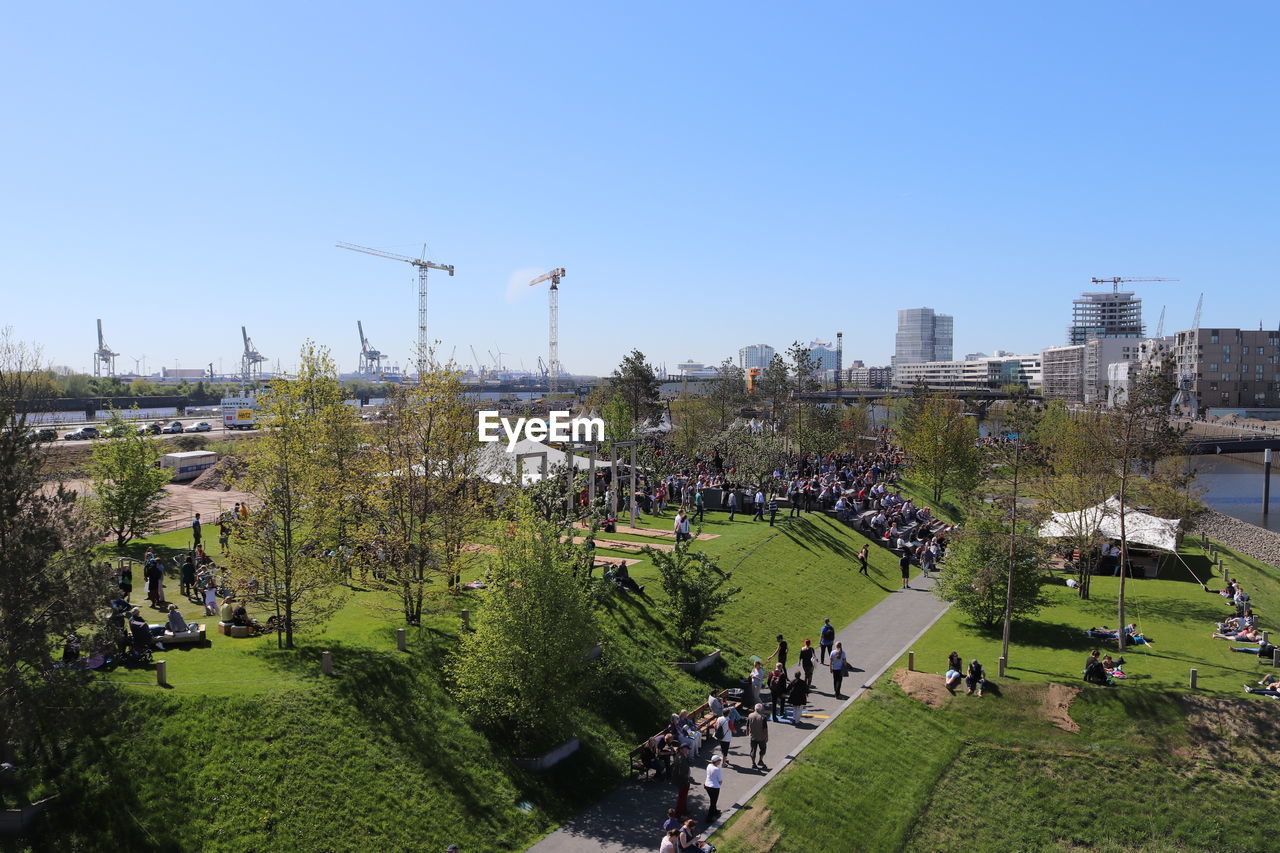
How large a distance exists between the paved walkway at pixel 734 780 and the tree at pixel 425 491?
831 centimetres

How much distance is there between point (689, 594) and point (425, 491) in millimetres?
8273

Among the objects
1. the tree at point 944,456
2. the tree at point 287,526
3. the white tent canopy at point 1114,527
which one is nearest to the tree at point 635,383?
the tree at point 944,456

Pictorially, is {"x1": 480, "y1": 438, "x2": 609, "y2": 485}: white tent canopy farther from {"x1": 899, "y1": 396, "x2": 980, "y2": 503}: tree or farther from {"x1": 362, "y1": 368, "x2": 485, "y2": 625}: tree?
{"x1": 899, "y1": 396, "x2": 980, "y2": 503}: tree

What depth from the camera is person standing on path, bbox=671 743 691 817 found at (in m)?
17.1

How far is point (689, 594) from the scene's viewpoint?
25.0 meters

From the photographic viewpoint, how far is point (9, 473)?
Answer: 13.9 metres

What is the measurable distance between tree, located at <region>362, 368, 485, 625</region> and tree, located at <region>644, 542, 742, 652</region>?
5900mm

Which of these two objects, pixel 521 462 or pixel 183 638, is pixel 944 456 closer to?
pixel 521 462

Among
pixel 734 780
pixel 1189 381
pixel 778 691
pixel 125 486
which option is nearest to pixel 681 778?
pixel 734 780

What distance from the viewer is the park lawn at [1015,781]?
19.1 meters

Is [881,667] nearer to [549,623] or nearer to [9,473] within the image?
[549,623]

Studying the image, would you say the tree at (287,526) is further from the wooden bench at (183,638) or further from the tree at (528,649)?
the tree at (528,649)

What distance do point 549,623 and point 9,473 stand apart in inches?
412

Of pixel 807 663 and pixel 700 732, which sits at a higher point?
pixel 807 663
